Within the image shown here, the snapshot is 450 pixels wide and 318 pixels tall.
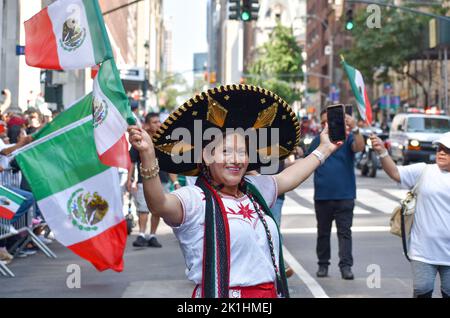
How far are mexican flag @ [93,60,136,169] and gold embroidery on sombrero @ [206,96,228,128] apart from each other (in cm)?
39

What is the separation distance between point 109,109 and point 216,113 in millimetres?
799

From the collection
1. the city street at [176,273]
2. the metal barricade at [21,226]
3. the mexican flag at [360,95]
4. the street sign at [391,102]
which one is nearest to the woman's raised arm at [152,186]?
the mexican flag at [360,95]

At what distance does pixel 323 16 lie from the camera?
10825 cm

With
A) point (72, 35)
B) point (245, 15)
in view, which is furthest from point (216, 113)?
point (245, 15)

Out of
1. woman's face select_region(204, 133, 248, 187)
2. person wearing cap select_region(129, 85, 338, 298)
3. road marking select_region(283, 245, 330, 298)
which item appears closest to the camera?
person wearing cap select_region(129, 85, 338, 298)

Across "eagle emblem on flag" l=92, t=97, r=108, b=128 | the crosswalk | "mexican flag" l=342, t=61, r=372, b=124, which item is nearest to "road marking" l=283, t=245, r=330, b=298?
"mexican flag" l=342, t=61, r=372, b=124

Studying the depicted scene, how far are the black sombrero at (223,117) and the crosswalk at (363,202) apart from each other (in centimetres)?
1464

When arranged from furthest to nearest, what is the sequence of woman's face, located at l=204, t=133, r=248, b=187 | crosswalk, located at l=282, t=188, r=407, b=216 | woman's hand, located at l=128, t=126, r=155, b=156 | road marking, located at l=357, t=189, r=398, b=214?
road marking, located at l=357, t=189, r=398, b=214 → crosswalk, located at l=282, t=188, r=407, b=216 → woman's face, located at l=204, t=133, r=248, b=187 → woman's hand, located at l=128, t=126, r=155, b=156

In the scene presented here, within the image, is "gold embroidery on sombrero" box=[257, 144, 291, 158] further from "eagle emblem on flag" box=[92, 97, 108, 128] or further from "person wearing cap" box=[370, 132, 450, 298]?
"person wearing cap" box=[370, 132, 450, 298]

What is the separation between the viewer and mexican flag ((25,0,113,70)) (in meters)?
5.31

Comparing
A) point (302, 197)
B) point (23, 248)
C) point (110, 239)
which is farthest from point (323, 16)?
point (110, 239)

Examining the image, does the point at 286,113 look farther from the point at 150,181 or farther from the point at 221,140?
the point at 150,181

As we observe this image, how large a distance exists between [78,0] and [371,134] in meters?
2.57

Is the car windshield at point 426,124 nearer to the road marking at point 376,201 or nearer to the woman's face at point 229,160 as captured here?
the road marking at point 376,201
